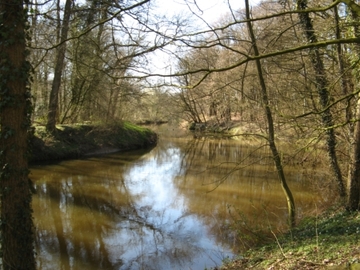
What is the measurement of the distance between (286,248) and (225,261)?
1154 millimetres

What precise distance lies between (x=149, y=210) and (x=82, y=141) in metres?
10.3

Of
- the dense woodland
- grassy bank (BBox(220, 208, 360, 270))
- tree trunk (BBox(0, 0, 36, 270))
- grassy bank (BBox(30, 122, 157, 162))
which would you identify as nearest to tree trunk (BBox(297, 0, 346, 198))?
the dense woodland

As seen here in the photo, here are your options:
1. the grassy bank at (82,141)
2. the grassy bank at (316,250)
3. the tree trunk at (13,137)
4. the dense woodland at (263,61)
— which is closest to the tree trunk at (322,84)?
the dense woodland at (263,61)

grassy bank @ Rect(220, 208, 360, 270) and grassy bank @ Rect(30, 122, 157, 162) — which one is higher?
grassy bank @ Rect(30, 122, 157, 162)

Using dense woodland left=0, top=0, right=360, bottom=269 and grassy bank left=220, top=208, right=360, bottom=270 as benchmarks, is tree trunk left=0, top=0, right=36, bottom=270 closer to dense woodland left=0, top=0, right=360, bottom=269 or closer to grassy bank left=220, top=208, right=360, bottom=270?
dense woodland left=0, top=0, right=360, bottom=269

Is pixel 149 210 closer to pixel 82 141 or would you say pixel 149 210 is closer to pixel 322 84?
pixel 322 84

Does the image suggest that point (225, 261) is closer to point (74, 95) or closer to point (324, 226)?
point (324, 226)

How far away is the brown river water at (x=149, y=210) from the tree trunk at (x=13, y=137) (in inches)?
60.6

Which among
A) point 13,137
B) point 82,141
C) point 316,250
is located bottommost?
point 316,250

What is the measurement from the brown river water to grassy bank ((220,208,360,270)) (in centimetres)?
102

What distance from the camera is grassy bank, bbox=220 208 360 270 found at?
4.07 metres

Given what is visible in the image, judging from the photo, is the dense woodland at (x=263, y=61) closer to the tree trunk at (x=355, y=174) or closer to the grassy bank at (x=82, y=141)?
the tree trunk at (x=355, y=174)

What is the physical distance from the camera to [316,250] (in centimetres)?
453

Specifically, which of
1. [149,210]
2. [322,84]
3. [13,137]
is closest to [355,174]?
[322,84]
